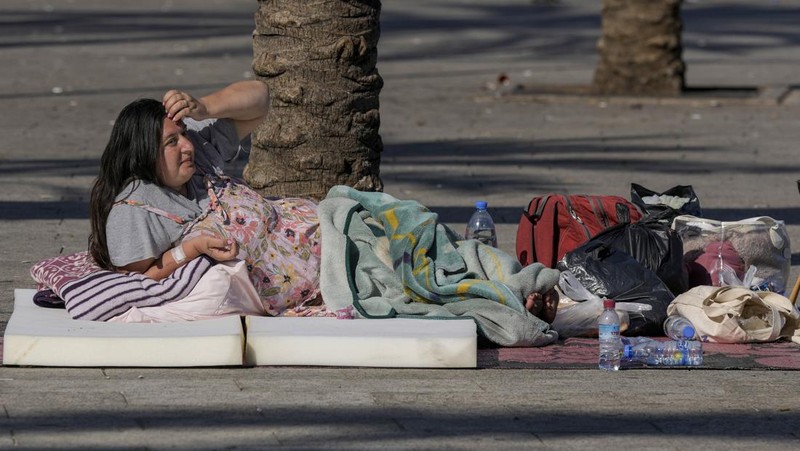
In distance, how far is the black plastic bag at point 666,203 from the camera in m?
6.36

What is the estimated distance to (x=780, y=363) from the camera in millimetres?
5238

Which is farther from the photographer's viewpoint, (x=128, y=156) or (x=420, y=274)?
(x=420, y=274)

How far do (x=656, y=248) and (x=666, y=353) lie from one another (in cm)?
73

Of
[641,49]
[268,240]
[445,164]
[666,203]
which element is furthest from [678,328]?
[641,49]

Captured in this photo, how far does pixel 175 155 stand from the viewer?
5352mm

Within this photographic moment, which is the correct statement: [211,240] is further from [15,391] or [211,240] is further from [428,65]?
[428,65]

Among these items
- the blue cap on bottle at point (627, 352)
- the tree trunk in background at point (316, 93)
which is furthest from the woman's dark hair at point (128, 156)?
the blue cap on bottle at point (627, 352)

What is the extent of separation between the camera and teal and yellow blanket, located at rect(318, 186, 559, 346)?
17.7ft

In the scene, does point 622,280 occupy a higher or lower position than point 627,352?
higher

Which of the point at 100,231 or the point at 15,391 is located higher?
the point at 100,231

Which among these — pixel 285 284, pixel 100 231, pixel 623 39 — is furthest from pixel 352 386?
pixel 623 39

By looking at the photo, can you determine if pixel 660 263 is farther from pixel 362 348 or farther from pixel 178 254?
pixel 178 254

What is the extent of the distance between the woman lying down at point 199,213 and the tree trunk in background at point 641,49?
8.14m

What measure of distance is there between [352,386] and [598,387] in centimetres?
81
